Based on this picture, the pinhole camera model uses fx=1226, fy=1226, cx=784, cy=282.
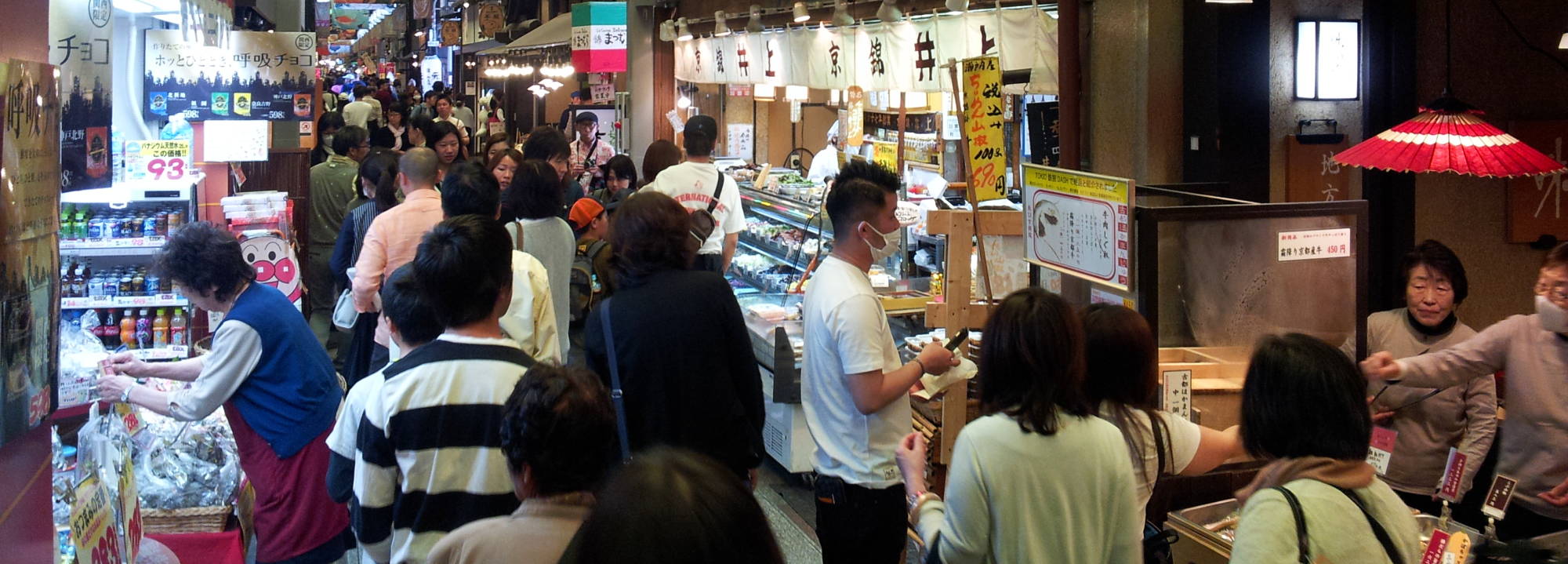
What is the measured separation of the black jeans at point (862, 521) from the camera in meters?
4.08

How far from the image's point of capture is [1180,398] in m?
4.65

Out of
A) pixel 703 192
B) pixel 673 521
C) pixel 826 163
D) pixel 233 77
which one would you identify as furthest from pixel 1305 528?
pixel 826 163

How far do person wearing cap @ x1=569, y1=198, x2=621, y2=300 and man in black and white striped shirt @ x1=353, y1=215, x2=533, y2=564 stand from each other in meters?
3.95

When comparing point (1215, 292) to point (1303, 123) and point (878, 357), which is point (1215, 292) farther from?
point (1303, 123)

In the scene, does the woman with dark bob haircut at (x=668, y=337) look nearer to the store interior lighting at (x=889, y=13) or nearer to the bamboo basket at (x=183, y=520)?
the bamboo basket at (x=183, y=520)

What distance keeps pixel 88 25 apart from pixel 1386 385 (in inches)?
209

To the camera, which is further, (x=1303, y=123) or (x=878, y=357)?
(x=1303, y=123)

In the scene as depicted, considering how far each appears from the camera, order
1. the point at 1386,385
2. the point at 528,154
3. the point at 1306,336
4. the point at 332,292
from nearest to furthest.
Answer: the point at 1306,336, the point at 1386,385, the point at 528,154, the point at 332,292

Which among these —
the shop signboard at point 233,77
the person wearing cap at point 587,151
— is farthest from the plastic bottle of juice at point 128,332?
the person wearing cap at point 587,151

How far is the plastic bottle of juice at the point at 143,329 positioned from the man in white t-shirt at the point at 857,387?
5096 mm

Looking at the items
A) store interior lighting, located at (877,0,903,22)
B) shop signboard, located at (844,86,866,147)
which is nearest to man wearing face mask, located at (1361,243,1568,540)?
store interior lighting, located at (877,0,903,22)

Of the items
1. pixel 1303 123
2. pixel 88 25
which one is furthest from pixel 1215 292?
pixel 88 25

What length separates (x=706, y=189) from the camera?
301 inches

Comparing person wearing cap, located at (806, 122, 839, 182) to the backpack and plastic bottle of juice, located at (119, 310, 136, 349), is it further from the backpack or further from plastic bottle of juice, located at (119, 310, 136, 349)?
plastic bottle of juice, located at (119, 310, 136, 349)
